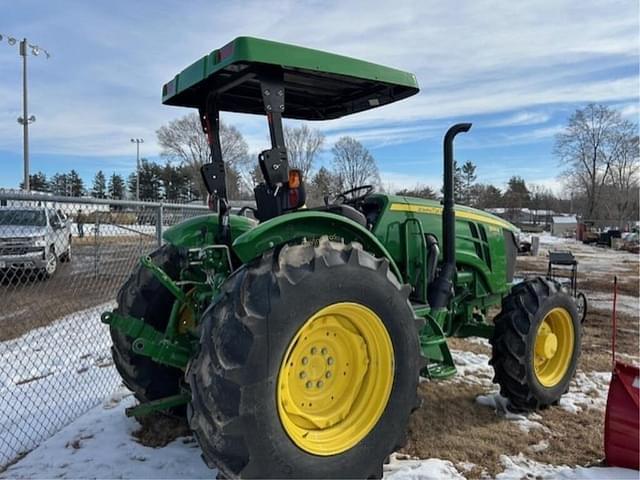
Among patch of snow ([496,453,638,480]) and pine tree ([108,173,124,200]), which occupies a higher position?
pine tree ([108,173,124,200])

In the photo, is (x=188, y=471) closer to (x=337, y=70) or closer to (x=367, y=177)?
(x=337, y=70)

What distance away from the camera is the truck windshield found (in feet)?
14.1

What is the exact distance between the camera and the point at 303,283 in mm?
2348

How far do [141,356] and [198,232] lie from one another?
37.5 inches

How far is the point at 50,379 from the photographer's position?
4.55 meters

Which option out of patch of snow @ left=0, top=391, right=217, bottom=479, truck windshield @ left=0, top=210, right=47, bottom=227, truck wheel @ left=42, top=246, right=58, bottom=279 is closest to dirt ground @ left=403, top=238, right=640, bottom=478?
patch of snow @ left=0, top=391, right=217, bottom=479

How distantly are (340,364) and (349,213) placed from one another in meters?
1.06

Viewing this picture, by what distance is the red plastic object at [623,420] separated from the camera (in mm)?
2941

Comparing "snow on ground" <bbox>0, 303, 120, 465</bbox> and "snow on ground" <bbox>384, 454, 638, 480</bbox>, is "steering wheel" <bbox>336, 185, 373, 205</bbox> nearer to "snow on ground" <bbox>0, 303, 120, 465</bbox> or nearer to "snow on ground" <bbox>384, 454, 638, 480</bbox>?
"snow on ground" <bbox>384, 454, 638, 480</bbox>

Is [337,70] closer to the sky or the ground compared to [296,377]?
closer to the sky

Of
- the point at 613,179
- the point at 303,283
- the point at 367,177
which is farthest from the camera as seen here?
the point at 613,179

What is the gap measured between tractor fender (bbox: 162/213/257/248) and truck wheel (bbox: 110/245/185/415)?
0.95 feet

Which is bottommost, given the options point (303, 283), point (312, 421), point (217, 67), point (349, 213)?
point (312, 421)

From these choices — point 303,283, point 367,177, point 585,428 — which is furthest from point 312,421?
point 367,177
